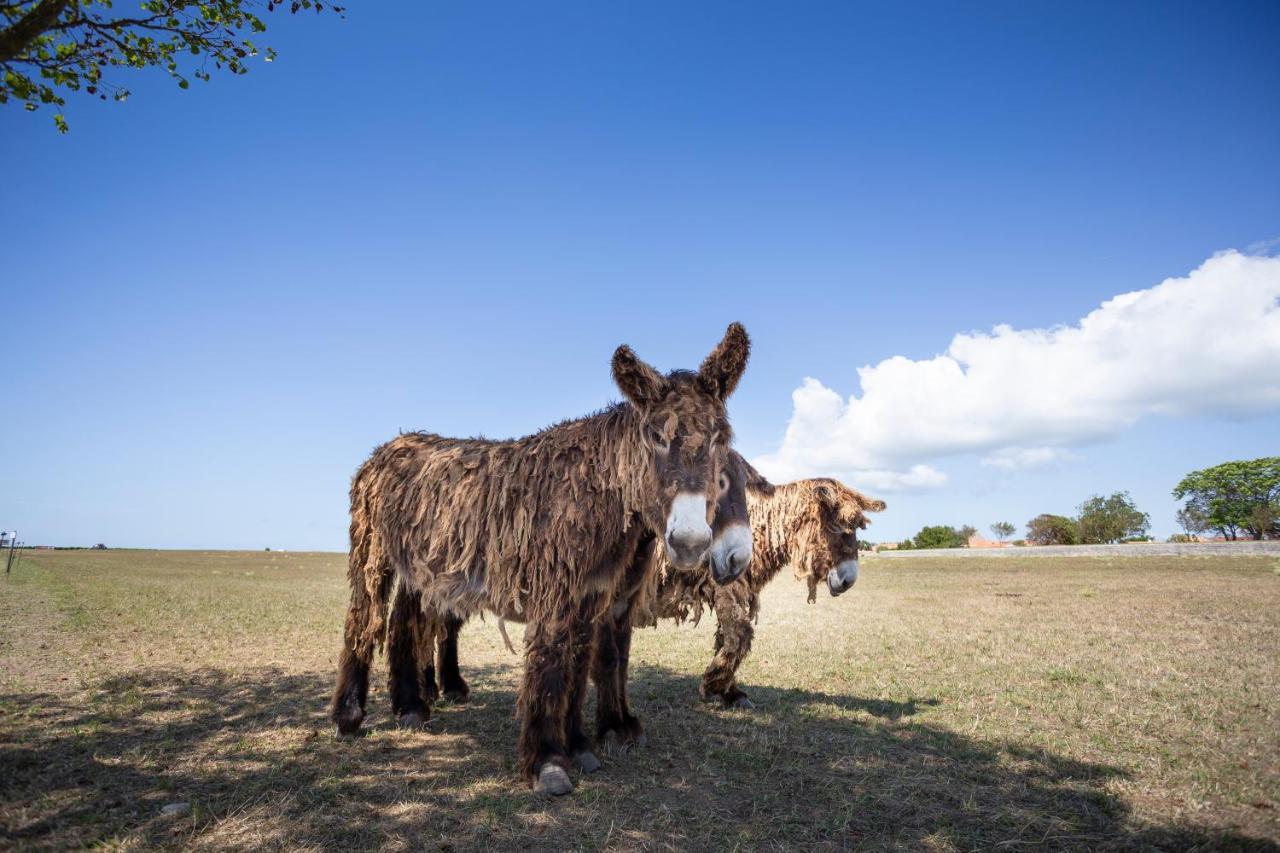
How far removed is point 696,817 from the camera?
4539mm

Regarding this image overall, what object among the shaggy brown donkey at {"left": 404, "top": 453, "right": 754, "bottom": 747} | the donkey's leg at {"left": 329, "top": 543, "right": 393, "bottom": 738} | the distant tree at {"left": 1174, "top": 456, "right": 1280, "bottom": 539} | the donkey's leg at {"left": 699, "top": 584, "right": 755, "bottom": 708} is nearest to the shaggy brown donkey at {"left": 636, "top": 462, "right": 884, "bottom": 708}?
the donkey's leg at {"left": 699, "top": 584, "right": 755, "bottom": 708}

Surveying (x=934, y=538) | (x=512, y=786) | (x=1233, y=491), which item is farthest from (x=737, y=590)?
(x=1233, y=491)

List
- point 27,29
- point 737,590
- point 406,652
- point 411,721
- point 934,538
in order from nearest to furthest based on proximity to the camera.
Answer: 1. point 27,29
2. point 411,721
3. point 406,652
4. point 737,590
5. point 934,538

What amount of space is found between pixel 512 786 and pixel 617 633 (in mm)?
1595

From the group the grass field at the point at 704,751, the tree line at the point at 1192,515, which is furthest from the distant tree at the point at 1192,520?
the grass field at the point at 704,751

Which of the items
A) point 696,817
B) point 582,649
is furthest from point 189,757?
point 696,817

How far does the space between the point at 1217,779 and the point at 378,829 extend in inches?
269

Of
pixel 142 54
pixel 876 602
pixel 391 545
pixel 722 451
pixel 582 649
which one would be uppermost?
pixel 142 54

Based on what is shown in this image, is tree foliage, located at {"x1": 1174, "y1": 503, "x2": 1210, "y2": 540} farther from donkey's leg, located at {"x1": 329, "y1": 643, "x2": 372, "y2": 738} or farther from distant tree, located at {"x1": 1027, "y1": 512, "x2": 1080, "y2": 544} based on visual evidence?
donkey's leg, located at {"x1": 329, "y1": 643, "x2": 372, "y2": 738}

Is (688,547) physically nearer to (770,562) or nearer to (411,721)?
(411,721)

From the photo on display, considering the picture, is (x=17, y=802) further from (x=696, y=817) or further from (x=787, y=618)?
(x=787, y=618)

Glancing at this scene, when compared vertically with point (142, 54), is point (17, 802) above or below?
below

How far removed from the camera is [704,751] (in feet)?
19.6

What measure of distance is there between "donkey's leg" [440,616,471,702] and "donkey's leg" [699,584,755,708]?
316cm
